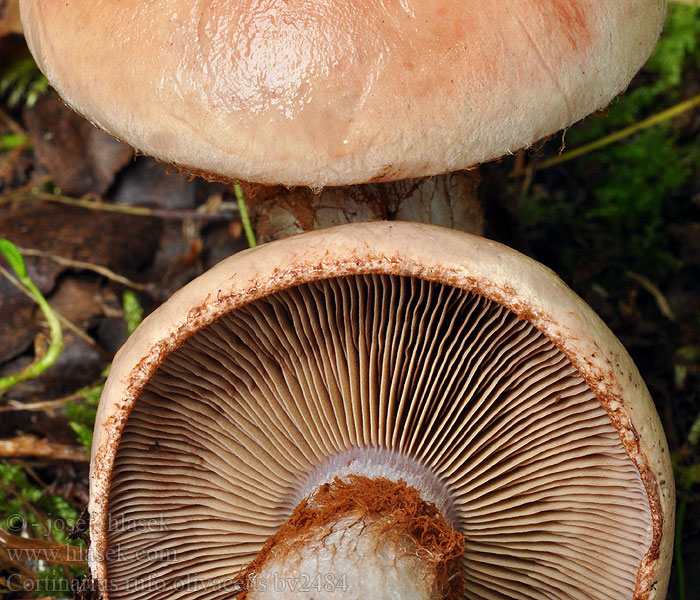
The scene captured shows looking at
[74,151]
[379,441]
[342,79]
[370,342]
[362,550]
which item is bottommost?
[362,550]

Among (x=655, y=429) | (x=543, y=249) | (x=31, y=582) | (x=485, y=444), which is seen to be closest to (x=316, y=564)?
(x=485, y=444)

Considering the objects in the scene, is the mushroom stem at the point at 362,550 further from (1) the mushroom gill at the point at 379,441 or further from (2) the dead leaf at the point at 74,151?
(2) the dead leaf at the point at 74,151

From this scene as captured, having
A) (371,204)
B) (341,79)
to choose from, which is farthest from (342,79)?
(371,204)

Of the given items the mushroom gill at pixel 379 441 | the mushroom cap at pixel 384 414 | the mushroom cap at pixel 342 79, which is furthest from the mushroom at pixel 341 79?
the mushroom gill at pixel 379 441

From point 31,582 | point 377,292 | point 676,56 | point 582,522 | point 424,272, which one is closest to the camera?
point 424,272

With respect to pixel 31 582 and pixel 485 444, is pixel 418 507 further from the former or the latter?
pixel 31 582

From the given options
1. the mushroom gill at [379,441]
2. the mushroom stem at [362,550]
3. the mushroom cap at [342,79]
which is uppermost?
the mushroom cap at [342,79]

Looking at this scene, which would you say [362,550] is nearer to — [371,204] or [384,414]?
[384,414]
